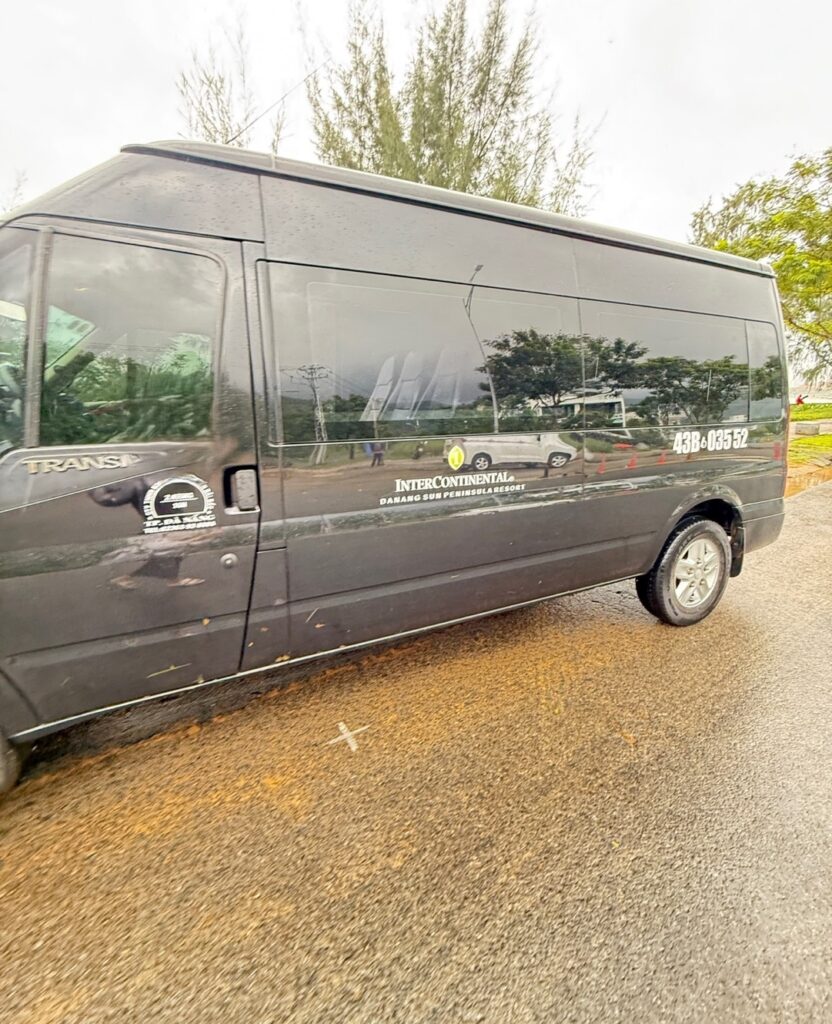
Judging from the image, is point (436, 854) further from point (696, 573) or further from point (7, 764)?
point (696, 573)

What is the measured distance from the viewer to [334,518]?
7.91 feet

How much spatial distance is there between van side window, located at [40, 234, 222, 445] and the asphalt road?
149 centimetres

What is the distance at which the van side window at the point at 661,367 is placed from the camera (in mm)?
3182

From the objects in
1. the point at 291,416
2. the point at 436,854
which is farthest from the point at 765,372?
the point at 436,854

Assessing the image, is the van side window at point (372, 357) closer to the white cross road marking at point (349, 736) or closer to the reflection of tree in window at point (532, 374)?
the reflection of tree in window at point (532, 374)

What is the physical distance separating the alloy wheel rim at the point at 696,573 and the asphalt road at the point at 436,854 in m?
0.75

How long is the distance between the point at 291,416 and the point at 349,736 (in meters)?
1.55

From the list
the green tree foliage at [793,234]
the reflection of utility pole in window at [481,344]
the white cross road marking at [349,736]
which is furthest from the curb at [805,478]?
the white cross road marking at [349,736]

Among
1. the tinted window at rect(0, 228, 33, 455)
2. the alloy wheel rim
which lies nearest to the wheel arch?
the alloy wheel rim

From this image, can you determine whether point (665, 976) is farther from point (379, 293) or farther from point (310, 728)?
point (379, 293)

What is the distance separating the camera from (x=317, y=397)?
7.58ft

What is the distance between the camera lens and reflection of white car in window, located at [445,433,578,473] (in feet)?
8.94

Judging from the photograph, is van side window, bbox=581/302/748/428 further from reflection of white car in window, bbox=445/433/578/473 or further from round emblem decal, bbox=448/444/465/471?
round emblem decal, bbox=448/444/465/471

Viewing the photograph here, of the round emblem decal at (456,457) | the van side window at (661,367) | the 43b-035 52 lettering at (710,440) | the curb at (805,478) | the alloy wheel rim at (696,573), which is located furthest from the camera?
the curb at (805,478)
